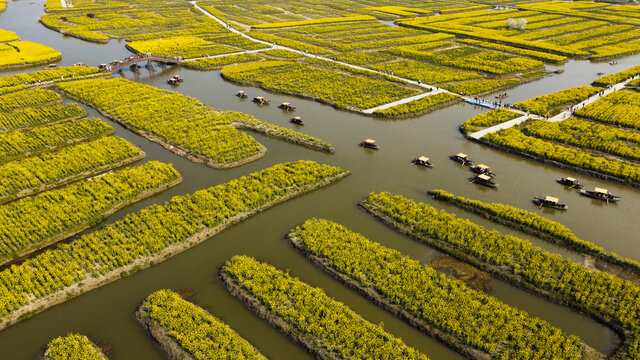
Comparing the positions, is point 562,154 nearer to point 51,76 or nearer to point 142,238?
point 142,238

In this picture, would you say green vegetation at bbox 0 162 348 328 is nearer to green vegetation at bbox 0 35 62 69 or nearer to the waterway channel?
the waterway channel

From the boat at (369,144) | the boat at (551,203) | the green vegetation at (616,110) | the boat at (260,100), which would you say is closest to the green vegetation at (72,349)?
the boat at (369,144)

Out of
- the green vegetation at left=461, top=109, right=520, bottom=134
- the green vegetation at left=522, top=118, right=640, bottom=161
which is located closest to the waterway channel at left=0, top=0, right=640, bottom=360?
the green vegetation at left=461, top=109, right=520, bottom=134

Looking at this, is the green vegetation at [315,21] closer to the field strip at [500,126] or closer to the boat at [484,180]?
the field strip at [500,126]

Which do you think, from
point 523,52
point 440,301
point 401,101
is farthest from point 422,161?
point 523,52

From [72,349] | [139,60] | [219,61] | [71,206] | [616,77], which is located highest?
[616,77]

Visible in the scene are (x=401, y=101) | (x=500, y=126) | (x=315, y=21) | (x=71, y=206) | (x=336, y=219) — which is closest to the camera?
(x=71, y=206)
